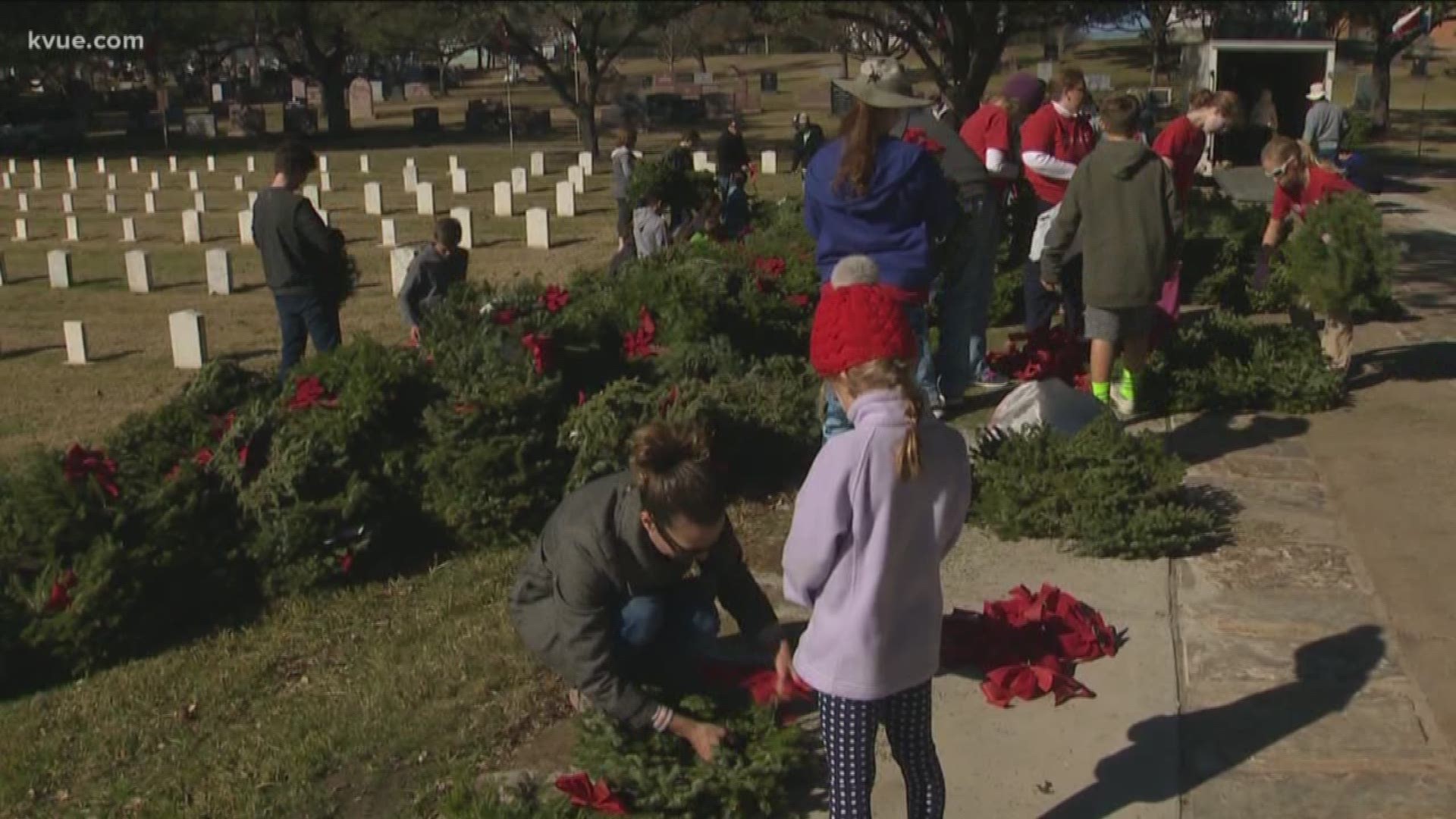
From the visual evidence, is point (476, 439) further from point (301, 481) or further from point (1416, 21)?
point (1416, 21)

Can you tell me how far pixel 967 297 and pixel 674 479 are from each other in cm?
432

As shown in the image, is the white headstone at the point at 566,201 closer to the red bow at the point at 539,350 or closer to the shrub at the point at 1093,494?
the red bow at the point at 539,350

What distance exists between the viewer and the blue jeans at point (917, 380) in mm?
5719

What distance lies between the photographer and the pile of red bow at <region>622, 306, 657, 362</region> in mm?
7484

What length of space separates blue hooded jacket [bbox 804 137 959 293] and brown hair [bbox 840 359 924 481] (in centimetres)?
252

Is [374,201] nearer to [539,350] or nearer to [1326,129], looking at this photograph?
[1326,129]

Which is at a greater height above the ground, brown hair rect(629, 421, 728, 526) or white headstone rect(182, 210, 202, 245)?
brown hair rect(629, 421, 728, 526)

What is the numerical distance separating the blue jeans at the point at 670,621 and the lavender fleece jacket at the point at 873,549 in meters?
0.78

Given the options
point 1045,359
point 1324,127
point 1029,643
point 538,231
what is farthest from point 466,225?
point 1029,643

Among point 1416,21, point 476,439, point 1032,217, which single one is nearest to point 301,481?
point 476,439

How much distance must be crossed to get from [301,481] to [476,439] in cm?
75

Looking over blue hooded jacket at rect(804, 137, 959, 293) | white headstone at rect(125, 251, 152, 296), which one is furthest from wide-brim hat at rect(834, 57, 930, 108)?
white headstone at rect(125, 251, 152, 296)

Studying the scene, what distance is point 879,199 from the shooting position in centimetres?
572

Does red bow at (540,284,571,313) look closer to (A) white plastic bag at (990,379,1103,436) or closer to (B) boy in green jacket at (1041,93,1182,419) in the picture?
(A) white plastic bag at (990,379,1103,436)
